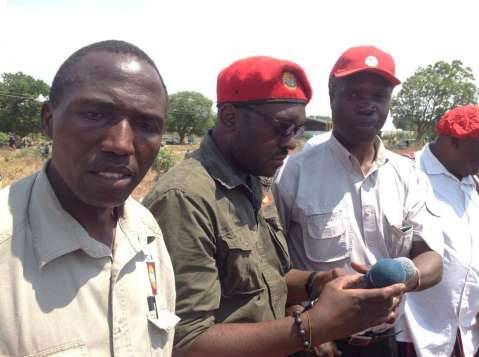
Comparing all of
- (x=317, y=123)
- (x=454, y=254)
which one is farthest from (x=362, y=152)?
(x=317, y=123)

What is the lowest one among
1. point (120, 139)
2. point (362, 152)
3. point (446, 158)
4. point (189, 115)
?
point (189, 115)

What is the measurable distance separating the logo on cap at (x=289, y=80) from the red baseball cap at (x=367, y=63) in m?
0.58

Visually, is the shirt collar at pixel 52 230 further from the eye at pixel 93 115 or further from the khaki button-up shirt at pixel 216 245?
the khaki button-up shirt at pixel 216 245

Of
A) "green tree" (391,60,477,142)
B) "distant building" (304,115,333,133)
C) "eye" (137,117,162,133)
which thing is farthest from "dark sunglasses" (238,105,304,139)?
"green tree" (391,60,477,142)

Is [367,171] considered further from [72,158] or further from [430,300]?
[72,158]

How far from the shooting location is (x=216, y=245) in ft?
5.74

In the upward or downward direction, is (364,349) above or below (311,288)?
below

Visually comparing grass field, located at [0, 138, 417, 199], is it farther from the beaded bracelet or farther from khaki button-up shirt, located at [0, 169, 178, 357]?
khaki button-up shirt, located at [0, 169, 178, 357]

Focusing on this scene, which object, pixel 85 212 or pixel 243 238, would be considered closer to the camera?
pixel 85 212

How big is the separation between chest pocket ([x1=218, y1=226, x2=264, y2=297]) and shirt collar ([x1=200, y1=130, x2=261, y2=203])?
0.74 ft

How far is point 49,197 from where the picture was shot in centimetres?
123

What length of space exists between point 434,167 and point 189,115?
72210 mm

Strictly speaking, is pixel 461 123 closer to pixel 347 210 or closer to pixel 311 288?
pixel 347 210

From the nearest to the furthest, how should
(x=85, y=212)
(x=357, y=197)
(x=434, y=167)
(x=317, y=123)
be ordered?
1. (x=85, y=212)
2. (x=357, y=197)
3. (x=434, y=167)
4. (x=317, y=123)
